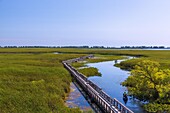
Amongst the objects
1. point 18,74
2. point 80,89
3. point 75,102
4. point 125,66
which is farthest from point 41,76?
point 125,66

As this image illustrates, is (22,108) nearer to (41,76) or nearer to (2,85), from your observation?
(2,85)

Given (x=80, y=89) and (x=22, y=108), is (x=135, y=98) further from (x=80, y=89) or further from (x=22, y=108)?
(x=22, y=108)

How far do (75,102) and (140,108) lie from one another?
24.8 ft

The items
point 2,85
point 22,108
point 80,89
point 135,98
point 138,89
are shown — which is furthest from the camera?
point 80,89

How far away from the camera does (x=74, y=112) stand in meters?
20.5

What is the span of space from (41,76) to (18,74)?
11.5ft

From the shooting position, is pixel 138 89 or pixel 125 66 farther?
pixel 125 66

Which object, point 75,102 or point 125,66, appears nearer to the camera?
point 75,102

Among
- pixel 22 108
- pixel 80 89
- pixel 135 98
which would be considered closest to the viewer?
pixel 22 108

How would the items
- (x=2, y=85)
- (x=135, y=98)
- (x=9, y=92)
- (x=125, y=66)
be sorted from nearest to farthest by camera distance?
1. (x=9, y=92)
2. (x=2, y=85)
3. (x=135, y=98)
4. (x=125, y=66)

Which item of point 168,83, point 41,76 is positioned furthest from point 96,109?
point 41,76

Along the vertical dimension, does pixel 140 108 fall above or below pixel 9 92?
below

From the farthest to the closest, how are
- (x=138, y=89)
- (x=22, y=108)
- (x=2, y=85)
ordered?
(x=138, y=89) < (x=2, y=85) < (x=22, y=108)

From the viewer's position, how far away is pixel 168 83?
25.5 metres
